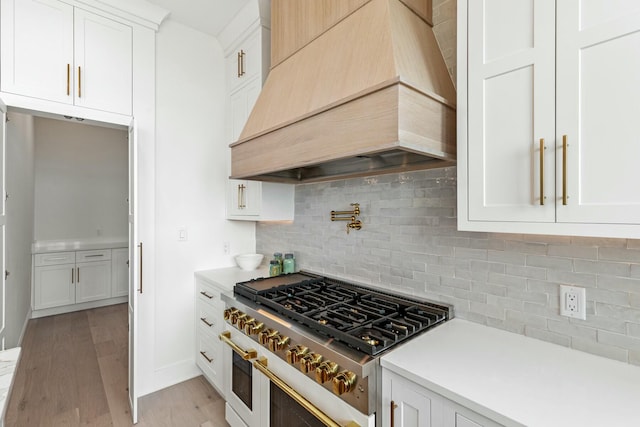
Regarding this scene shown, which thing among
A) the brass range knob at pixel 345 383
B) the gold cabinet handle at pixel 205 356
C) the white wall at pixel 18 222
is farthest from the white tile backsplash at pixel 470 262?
the white wall at pixel 18 222

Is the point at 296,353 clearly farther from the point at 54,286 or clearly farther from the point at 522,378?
the point at 54,286

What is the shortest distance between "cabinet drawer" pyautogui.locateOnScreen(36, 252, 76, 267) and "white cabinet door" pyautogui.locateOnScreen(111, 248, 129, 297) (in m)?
0.50

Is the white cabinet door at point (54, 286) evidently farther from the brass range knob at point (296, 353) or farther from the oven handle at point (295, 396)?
the brass range knob at point (296, 353)

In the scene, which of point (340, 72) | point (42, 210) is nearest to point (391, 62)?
point (340, 72)

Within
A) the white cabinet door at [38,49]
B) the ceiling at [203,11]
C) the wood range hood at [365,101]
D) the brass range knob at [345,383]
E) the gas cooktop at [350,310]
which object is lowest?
the brass range knob at [345,383]

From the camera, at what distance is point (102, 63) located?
229 cm

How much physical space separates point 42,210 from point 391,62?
5.56m

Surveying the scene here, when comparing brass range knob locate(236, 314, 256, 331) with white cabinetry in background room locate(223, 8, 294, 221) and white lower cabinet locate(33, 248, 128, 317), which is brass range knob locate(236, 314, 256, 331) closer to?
white cabinetry in background room locate(223, 8, 294, 221)

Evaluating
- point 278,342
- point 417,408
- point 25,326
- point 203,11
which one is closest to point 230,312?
point 278,342

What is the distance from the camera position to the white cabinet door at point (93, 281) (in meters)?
4.48

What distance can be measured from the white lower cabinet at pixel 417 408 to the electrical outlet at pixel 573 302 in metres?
0.65

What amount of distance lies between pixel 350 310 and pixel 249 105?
75.0 inches

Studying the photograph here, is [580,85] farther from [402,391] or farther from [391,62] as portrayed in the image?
[402,391]

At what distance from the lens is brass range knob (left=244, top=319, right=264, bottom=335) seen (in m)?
1.65
